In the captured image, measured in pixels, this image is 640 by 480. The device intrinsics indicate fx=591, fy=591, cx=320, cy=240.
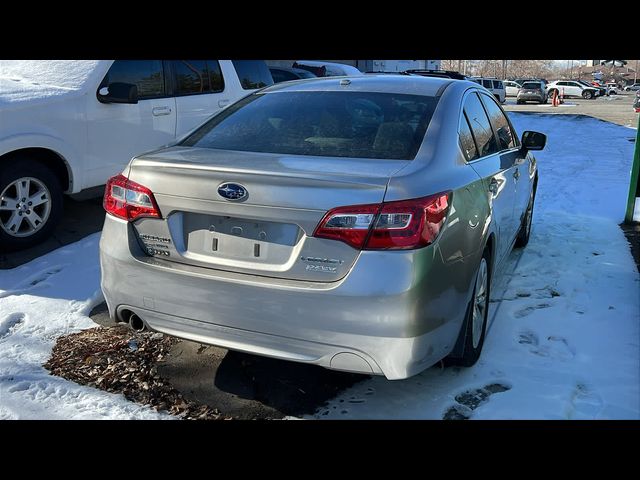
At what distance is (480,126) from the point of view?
3.85 meters

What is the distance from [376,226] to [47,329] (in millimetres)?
2465

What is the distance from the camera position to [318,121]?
3.32 m

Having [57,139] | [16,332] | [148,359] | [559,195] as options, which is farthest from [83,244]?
[559,195]

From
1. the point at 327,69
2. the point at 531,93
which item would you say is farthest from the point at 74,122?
the point at 531,93

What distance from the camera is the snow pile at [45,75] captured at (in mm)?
5109

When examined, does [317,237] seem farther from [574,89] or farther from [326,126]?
[574,89]

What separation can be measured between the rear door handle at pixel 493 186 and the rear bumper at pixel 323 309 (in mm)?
789

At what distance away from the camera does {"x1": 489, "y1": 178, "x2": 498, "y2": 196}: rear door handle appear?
3574 millimetres

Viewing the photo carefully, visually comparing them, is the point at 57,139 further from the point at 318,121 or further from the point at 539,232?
the point at 539,232

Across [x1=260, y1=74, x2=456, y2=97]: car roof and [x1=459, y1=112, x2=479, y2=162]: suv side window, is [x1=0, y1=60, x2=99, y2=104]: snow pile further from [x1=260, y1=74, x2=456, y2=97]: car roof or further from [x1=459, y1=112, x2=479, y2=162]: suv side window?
[x1=459, y1=112, x2=479, y2=162]: suv side window

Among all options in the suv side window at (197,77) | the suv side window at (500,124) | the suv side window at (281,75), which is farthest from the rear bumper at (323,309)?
the suv side window at (281,75)

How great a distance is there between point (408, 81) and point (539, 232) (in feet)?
10.7

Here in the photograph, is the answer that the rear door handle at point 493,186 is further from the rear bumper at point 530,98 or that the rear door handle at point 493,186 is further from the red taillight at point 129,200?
the rear bumper at point 530,98

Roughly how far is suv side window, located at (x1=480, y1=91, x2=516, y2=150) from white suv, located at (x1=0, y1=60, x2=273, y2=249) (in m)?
2.34
